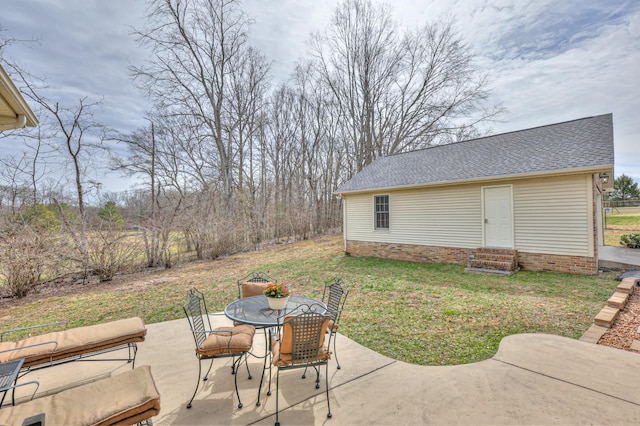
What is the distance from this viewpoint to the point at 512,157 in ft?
27.0

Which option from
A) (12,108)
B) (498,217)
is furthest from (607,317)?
(12,108)

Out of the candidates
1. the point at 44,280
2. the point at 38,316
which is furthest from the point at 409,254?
the point at 44,280

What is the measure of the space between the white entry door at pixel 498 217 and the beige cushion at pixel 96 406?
8.67 meters

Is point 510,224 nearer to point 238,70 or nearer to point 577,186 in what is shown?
point 577,186

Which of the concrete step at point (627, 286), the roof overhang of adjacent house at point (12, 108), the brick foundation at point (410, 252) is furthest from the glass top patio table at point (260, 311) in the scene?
the brick foundation at point (410, 252)

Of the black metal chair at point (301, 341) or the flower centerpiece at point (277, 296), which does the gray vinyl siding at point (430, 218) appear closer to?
the flower centerpiece at point (277, 296)

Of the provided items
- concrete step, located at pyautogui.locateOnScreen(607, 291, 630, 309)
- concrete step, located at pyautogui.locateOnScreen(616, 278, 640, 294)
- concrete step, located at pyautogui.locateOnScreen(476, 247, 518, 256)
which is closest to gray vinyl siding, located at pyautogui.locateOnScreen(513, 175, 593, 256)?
concrete step, located at pyautogui.locateOnScreen(476, 247, 518, 256)

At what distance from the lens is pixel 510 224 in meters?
7.67

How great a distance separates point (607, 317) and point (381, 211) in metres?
6.95

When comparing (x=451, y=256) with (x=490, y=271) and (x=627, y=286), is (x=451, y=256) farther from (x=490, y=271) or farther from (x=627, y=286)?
(x=627, y=286)

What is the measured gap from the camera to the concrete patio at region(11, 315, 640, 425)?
221 cm

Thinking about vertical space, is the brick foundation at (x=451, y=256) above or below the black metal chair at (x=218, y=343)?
below

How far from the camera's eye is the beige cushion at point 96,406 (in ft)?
5.41

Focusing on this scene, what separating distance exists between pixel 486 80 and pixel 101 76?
18.8 meters
